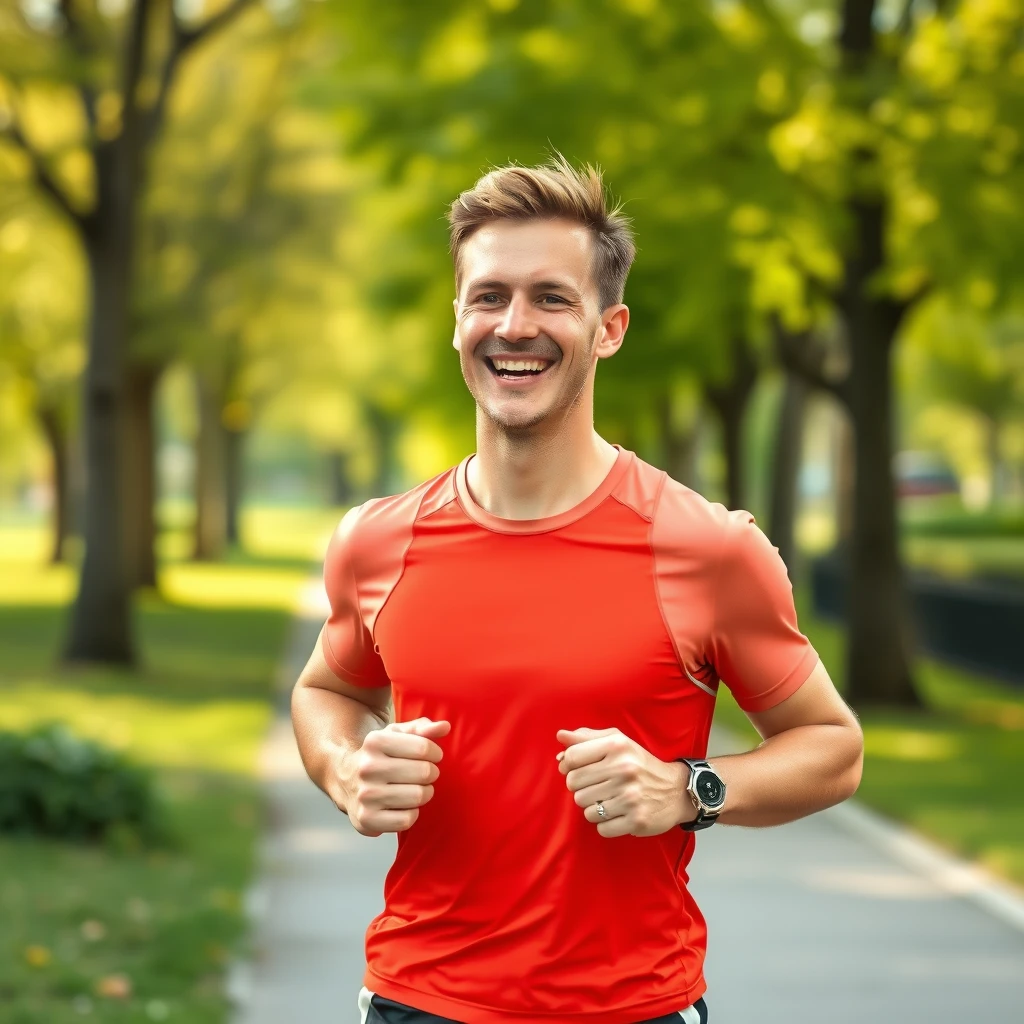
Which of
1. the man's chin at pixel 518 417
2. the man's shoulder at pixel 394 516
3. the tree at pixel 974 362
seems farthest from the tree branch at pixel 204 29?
the man's chin at pixel 518 417

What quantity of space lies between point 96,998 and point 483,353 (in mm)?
4494

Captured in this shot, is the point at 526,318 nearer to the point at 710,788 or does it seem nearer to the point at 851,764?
the point at 710,788

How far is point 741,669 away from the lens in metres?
3.08

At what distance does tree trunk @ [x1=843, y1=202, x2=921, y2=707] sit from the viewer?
55.9ft

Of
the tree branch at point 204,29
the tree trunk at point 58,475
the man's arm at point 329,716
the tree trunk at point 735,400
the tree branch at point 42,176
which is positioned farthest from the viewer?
the tree trunk at point 58,475

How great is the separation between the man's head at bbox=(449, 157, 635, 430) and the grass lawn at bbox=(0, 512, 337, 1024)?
4138 millimetres

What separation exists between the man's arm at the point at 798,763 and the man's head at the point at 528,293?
623 mm

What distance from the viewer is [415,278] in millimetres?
20516

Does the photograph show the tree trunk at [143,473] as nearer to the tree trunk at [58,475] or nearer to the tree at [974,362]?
the tree trunk at [58,475]

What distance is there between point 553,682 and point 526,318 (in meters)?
0.58

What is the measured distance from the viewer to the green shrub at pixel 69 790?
977 centimetres

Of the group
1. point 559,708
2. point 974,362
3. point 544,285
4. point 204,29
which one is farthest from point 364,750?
point 974,362

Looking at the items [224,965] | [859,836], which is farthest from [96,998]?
[859,836]

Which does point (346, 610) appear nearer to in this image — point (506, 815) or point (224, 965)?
point (506, 815)
